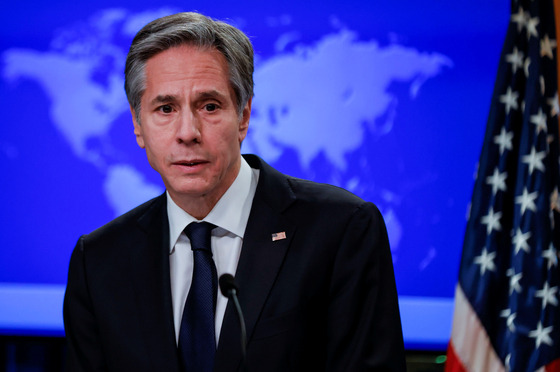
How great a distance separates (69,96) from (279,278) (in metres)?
2.00

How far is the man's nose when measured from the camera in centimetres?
161

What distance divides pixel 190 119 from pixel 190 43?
203 millimetres

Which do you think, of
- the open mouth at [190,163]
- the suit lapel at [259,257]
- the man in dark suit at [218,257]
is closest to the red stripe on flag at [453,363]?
the man in dark suit at [218,257]

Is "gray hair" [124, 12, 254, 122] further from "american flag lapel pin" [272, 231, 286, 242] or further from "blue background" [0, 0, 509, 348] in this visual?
"blue background" [0, 0, 509, 348]

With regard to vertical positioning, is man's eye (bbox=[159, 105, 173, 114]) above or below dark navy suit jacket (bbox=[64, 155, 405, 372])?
above

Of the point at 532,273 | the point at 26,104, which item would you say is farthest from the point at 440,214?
the point at 26,104

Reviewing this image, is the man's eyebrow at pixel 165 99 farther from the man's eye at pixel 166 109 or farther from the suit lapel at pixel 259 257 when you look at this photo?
the suit lapel at pixel 259 257

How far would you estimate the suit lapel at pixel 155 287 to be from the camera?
1620 mm

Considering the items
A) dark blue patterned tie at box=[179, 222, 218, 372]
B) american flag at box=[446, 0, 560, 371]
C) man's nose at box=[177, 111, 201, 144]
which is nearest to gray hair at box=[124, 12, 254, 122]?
man's nose at box=[177, 111, 201, 144]

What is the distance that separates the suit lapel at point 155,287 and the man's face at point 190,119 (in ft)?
0.48

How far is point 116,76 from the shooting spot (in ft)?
10.6

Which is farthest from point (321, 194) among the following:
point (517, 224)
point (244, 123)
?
point (517, 224)

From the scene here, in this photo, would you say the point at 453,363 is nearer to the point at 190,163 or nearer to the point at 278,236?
the point at 278,236

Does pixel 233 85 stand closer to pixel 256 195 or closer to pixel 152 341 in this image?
pixel 256 195
